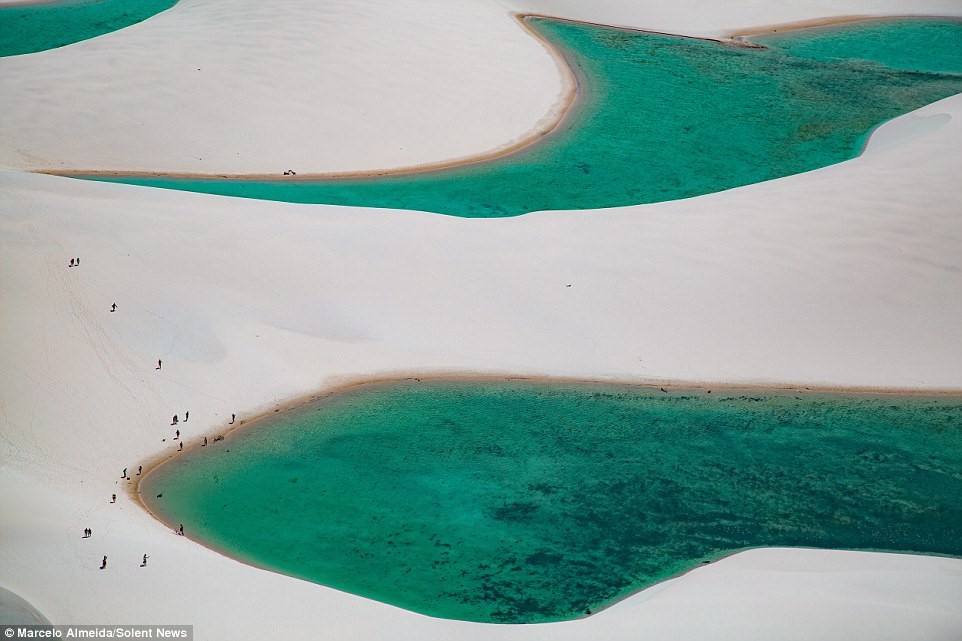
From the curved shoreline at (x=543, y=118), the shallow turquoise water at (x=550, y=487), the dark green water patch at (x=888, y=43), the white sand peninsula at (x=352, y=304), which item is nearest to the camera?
the white sand peninsula at (x=352, y=304)

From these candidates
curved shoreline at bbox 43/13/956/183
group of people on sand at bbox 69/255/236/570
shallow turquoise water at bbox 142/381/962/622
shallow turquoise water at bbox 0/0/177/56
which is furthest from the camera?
shallow turquoise water at bbox 0/0/177/56

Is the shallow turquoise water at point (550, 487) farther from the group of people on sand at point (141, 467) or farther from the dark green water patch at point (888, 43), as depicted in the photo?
the dark green water patch at point (888, 43)

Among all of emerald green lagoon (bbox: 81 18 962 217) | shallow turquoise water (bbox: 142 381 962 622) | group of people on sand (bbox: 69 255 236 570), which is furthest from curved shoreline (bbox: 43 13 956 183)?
shallow turquoise water (bbox: 142 381 962 622)

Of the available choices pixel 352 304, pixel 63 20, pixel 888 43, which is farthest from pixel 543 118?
pixel 63 20

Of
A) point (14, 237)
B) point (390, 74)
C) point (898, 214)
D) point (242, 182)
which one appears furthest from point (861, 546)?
point (390, 74)

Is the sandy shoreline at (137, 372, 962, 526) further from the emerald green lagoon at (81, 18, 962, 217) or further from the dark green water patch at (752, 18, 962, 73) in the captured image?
the dark green water patch at (752, 18, 962, 73)

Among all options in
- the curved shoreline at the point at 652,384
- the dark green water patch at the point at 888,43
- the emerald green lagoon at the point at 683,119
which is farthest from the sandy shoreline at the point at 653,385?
the dark green water patch at the point at 888,43

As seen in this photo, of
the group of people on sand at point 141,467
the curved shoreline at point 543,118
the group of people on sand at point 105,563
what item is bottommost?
the group of people on sand at point 105,563
